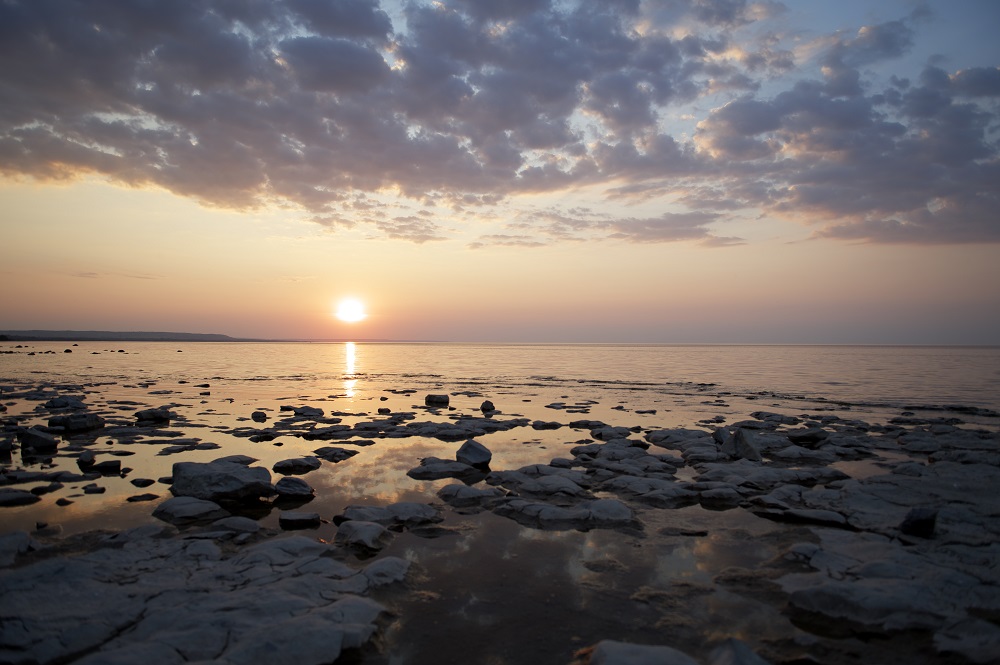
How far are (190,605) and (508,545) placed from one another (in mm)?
4309

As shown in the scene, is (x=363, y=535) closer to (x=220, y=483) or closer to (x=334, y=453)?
(x=220, y=483)

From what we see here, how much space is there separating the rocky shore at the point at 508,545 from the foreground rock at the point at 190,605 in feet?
0.09

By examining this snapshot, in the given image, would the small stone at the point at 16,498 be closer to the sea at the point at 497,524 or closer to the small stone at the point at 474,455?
the sea at the point at 497,524

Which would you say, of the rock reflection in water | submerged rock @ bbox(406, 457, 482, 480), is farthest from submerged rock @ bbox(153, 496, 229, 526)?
submerged rock @ bbox(406, 457, 482, 480)

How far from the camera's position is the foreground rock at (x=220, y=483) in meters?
10.2

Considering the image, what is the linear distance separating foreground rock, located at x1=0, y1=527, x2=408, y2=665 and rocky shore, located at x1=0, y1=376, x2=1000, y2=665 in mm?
28

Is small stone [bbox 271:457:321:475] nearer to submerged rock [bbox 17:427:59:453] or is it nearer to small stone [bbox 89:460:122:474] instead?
small stone [bbox 89:460:122:474]

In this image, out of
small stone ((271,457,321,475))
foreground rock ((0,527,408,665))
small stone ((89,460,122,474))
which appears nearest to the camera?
foreground rock ((0,527,408,665))

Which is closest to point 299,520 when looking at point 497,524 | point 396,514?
point 396,514

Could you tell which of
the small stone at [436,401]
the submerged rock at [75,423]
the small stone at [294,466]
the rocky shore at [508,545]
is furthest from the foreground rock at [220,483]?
the small stone at [436,401]

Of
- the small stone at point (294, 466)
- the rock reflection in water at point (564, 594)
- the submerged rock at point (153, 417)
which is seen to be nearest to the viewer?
the rock reflection in water at point (564, 594)

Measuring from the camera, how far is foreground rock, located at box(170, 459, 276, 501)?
404 inches

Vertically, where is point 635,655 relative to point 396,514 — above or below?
above

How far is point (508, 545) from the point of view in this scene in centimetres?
814
